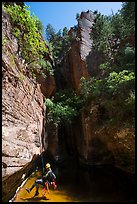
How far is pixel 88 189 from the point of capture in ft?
36.2

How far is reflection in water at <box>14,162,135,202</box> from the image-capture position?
30.9 feet

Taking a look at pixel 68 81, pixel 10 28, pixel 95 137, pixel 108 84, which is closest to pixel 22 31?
pixel 10 28

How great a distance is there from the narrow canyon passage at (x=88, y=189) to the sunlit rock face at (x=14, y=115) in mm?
2096

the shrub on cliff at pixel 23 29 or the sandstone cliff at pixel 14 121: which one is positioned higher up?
the shrub on cliff at pixel 23 29

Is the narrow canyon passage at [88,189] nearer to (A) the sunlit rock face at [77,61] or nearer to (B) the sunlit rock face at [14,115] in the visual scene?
(B) the sunlit rock face at [14,115]

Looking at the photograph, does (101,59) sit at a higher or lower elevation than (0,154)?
higher

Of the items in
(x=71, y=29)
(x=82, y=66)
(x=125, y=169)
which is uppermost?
(x=71, y=29)

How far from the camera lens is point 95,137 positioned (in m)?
17.7

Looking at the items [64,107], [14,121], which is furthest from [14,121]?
[64,107]

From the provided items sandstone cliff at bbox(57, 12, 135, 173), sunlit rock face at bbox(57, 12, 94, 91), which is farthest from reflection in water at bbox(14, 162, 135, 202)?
sunlit rock face at bbox(57, 12, 94, 91)

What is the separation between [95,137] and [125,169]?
3748 millimetres

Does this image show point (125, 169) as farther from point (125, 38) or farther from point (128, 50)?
point (125, 38)

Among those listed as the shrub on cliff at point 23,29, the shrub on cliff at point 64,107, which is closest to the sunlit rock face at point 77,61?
the shrub on cliff at point 64,107

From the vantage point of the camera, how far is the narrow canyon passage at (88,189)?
9406 mm
